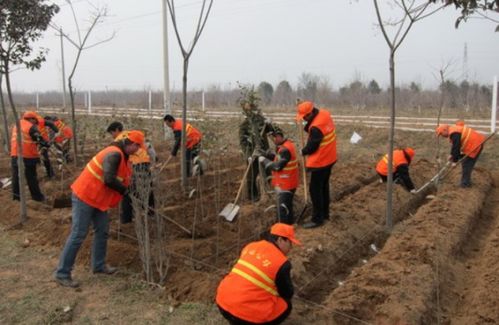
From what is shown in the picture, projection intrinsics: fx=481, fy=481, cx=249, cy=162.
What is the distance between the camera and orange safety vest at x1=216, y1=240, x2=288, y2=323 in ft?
10.8

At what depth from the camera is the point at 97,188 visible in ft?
15.1

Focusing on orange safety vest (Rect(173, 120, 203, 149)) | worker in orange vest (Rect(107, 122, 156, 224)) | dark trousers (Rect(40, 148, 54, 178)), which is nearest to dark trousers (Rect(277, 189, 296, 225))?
worker in orange vest (Rect(107, 122, 156, 224))

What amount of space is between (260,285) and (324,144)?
3.06 meters

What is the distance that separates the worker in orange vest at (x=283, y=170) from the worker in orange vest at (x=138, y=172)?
138cm

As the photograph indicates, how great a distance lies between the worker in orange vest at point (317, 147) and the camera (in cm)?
597

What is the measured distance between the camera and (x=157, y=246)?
4.75 metres

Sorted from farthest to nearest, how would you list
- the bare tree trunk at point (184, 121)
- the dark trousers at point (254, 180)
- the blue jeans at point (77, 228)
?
the dark trousers at point (254, 180)
the bare tree trunk at point (184, 121)
the blue jeans at point (77, 228)

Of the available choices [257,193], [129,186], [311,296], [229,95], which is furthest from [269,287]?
[229,95]

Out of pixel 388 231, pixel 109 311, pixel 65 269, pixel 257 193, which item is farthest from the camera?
pixel 257 193

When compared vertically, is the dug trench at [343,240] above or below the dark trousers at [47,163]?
below

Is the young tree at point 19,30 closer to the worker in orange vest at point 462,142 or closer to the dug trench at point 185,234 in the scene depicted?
the dug trench at point 185,234

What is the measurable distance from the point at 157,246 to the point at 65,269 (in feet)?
3.05

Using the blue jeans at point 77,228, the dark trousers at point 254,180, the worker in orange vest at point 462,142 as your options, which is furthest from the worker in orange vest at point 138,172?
the worker in orange vest at point 462,142

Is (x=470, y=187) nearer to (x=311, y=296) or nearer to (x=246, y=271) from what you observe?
(x=311, y=296)
